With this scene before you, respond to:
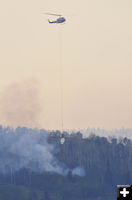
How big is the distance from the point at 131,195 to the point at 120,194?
0.43m

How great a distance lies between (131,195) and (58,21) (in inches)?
5814

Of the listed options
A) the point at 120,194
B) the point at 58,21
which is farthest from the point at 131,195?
the point at 58,21

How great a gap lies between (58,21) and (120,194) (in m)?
148

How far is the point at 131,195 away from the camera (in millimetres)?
24297

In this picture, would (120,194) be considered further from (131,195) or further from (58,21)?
(58,21)

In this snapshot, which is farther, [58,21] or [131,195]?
[58,21]

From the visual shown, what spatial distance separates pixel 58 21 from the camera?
170 metres

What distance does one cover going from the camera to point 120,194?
24.3 metres

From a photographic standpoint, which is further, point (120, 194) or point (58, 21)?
point (58, 21)
